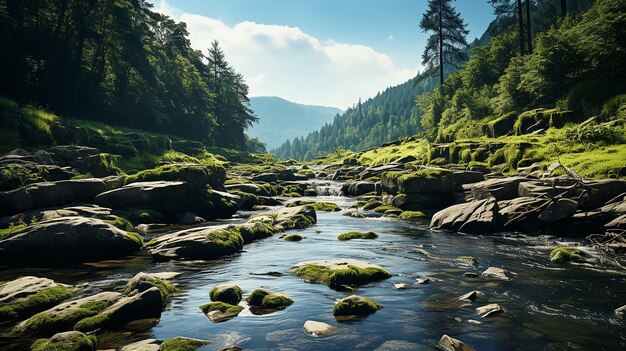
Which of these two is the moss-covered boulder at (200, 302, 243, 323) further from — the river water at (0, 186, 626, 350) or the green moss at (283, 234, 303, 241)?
the green moss at (283, 234, 303, 241)

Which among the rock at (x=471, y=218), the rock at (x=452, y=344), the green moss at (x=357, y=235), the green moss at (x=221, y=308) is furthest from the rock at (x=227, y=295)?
the rock at (x=471, y=218)

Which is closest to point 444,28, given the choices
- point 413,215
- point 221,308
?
point 413,215

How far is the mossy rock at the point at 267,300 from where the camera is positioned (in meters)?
11.4

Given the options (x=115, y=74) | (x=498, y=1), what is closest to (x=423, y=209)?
(x=498, y=1)

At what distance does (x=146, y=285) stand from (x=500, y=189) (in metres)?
22.1

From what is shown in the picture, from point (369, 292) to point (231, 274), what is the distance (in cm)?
561

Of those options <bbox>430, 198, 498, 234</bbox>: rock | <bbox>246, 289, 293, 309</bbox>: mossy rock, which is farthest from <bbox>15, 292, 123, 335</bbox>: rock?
<bbox>430, 198, 498, 234</bbox>: rock

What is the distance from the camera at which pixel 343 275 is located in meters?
13.7

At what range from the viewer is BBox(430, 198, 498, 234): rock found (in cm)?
2250

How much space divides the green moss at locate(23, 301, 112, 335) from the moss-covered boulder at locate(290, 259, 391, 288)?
7.12m

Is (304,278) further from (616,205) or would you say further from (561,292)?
(616,205)

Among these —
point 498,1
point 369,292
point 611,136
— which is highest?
point 498,1

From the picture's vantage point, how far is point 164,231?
81.1 feet

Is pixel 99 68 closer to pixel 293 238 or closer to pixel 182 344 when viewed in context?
pixel 293 238
